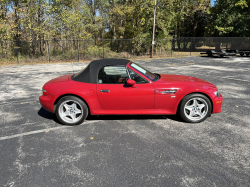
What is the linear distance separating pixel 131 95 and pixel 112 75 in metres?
0.66

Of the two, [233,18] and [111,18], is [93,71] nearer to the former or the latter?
[111,18]

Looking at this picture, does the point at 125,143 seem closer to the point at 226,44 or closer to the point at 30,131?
the point at 30,131

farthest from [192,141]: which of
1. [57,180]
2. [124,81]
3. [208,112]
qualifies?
[57,180]

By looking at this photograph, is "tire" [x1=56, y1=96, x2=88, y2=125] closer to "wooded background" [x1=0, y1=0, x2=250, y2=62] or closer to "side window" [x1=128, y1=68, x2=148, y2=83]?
"side window" [x1=128, y1=68, x2=148, y2=83]

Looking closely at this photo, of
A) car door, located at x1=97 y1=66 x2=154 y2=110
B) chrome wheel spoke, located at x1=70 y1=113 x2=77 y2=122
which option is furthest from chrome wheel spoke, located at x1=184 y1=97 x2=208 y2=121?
chrome wheel spoke, located at x1=70 y1=113 x2=77 y2=122

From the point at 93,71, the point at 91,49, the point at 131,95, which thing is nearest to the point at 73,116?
the point at 93,71

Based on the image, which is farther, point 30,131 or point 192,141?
point 30,131

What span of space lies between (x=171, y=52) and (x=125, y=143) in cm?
2338

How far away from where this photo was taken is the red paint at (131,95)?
4.27 metres

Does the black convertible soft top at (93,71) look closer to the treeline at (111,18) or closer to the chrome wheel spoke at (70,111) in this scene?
the chrome wheel spoke at (70,111)

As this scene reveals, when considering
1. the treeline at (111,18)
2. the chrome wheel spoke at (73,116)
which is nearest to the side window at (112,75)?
the chrome wheel spoke at (73,116)

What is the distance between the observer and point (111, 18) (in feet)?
101

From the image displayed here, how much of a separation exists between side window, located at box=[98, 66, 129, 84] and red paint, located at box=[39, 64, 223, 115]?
0.38ft

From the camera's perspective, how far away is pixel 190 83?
4484 mm
